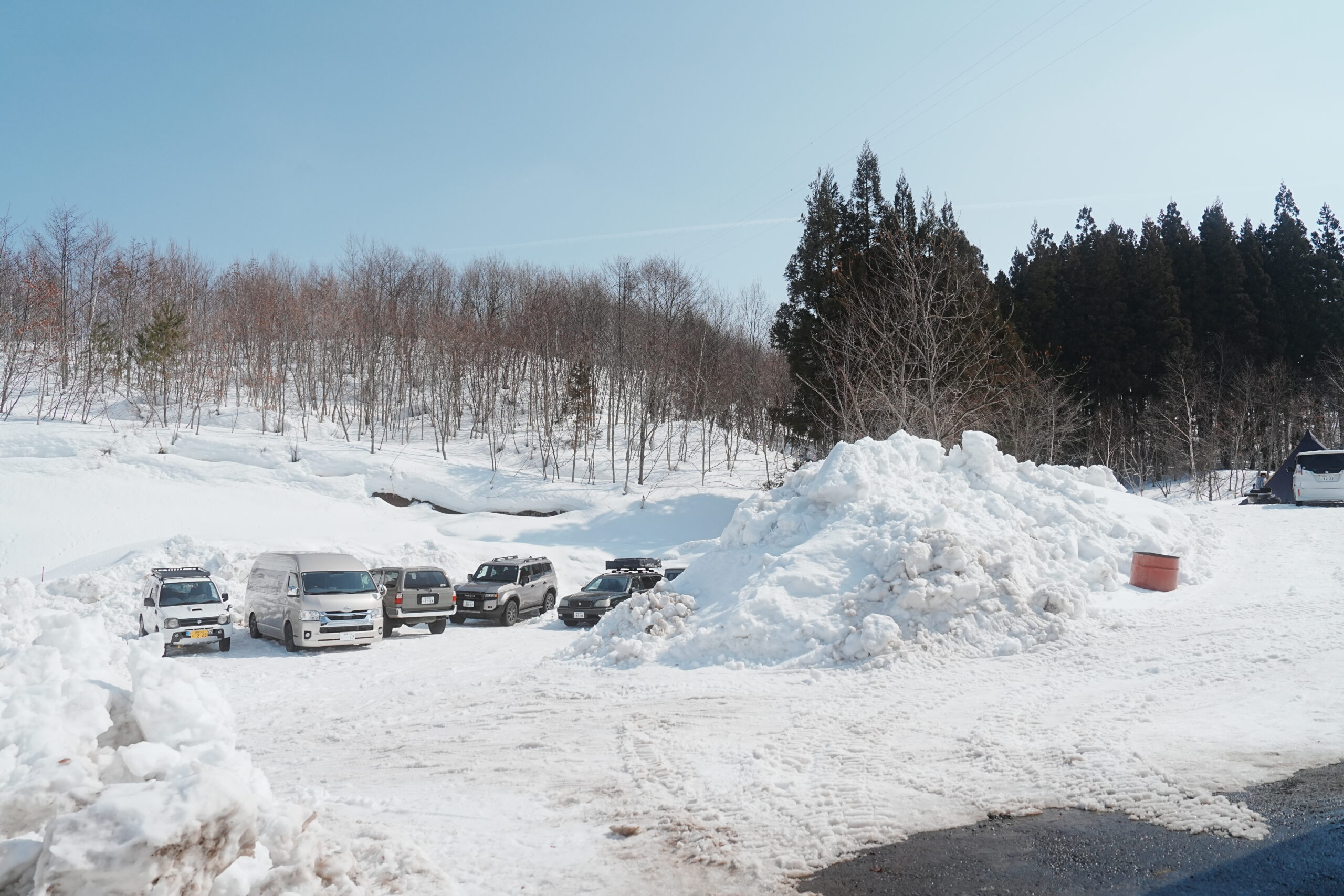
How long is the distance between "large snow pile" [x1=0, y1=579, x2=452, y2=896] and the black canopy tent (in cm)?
3672

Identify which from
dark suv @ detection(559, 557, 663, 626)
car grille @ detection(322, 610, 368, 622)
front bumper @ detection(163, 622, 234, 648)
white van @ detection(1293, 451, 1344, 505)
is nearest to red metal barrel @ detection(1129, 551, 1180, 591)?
dark suv @ detection(559, 557, 663, 626)

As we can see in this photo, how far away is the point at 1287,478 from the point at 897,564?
2920cm

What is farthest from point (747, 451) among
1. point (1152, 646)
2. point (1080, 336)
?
point (1152, 646)

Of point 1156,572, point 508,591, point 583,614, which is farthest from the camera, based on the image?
point 508,591

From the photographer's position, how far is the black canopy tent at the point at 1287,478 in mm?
32062

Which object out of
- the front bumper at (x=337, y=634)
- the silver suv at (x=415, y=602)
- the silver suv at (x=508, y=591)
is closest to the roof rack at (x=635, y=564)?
the silver suv at (x=508, y=591)

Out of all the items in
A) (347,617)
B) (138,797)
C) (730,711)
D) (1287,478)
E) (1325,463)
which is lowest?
(347,617)

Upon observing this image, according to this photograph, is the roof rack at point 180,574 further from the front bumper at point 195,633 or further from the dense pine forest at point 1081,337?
the dense pine forest at point 1081,337

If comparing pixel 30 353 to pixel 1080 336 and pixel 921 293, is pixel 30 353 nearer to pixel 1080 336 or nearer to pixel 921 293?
pixel 921 293

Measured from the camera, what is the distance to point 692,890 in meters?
5.20

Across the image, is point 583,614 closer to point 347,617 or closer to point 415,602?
point 415,602

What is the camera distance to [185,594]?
1622 cm

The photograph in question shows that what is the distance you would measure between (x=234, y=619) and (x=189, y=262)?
161 ft

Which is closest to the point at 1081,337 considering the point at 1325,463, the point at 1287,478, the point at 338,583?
the point at 1287,478
